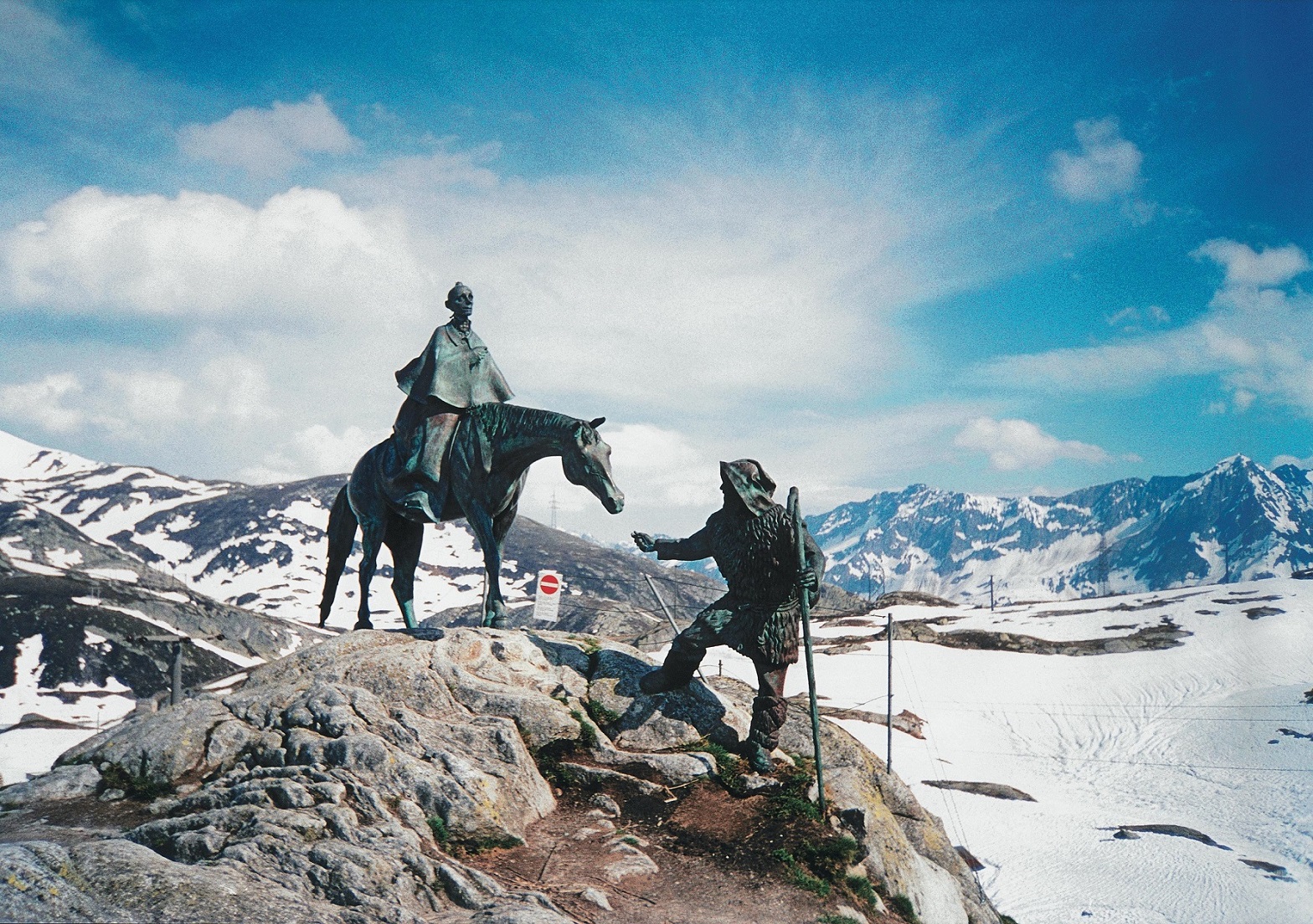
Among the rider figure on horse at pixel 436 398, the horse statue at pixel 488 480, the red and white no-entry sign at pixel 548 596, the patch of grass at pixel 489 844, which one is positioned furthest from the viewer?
the red and white no-entry sign at pixel 548 596

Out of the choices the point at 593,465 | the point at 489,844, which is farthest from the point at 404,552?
the point at 489,844

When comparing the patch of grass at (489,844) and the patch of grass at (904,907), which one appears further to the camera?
the patch of grass at (904,907)

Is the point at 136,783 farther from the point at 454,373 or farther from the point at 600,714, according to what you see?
the point at 454,373

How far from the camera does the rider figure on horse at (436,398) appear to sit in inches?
516

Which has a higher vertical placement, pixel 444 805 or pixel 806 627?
pixel 806 627

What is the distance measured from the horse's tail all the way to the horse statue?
0.47m

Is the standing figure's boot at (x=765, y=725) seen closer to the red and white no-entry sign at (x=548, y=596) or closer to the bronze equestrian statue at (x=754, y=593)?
the bronze equestrian statue at (x=754, y=593)

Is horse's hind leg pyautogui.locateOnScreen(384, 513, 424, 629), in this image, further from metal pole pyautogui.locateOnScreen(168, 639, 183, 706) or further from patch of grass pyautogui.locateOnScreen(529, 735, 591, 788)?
metal pole pyautogui.locateOnScreen(168, 639, 183, 706)

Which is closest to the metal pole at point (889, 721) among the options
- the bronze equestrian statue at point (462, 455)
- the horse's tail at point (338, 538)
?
the bronze equestrian statue at point (462, 455)

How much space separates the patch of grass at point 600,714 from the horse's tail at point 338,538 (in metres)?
5.47

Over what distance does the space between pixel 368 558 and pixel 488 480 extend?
10.4 ft

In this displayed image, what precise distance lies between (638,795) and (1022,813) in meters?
41.4

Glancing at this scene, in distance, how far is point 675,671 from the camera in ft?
40.0

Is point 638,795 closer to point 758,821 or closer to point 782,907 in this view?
point 758,821
